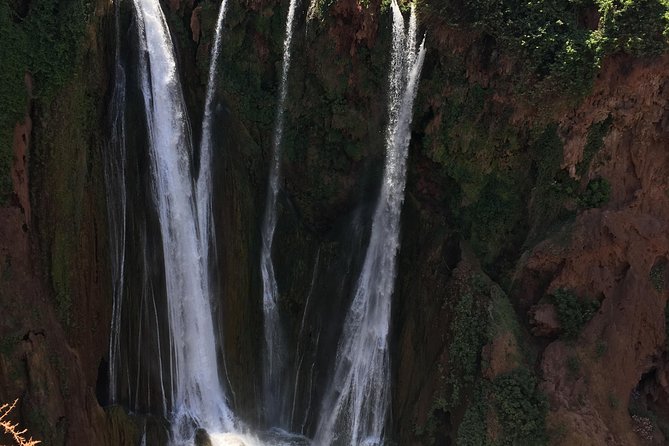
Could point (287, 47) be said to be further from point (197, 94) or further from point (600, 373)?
point (600, 373)

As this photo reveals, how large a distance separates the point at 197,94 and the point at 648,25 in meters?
9.80

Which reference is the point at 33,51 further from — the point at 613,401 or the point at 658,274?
the point at 658,274

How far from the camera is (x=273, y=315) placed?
14.9 m

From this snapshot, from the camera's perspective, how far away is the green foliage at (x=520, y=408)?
12.4m

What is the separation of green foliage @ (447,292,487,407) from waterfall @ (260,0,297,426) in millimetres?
4164

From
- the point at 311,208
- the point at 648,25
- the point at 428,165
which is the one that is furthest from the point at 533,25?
the point at 311,208

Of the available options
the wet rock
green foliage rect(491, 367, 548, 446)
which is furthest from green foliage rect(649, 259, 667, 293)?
the wet rock

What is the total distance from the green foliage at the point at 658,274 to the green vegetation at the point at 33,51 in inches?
496

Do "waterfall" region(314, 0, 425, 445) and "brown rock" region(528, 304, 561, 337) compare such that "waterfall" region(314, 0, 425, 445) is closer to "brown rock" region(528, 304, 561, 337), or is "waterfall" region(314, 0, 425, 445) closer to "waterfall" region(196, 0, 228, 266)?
"brown rock" region(528, 304, 561, 337)

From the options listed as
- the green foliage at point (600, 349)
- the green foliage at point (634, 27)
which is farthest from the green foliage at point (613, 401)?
the green foliage at point (634, 27)

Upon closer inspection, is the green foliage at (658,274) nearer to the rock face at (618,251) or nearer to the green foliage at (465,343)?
the rock face at (618,251)

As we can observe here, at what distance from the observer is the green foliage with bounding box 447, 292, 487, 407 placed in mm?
13102

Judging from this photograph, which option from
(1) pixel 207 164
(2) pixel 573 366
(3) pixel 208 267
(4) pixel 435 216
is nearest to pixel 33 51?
(1) pixel 207 164

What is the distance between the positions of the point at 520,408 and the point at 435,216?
4.55m
